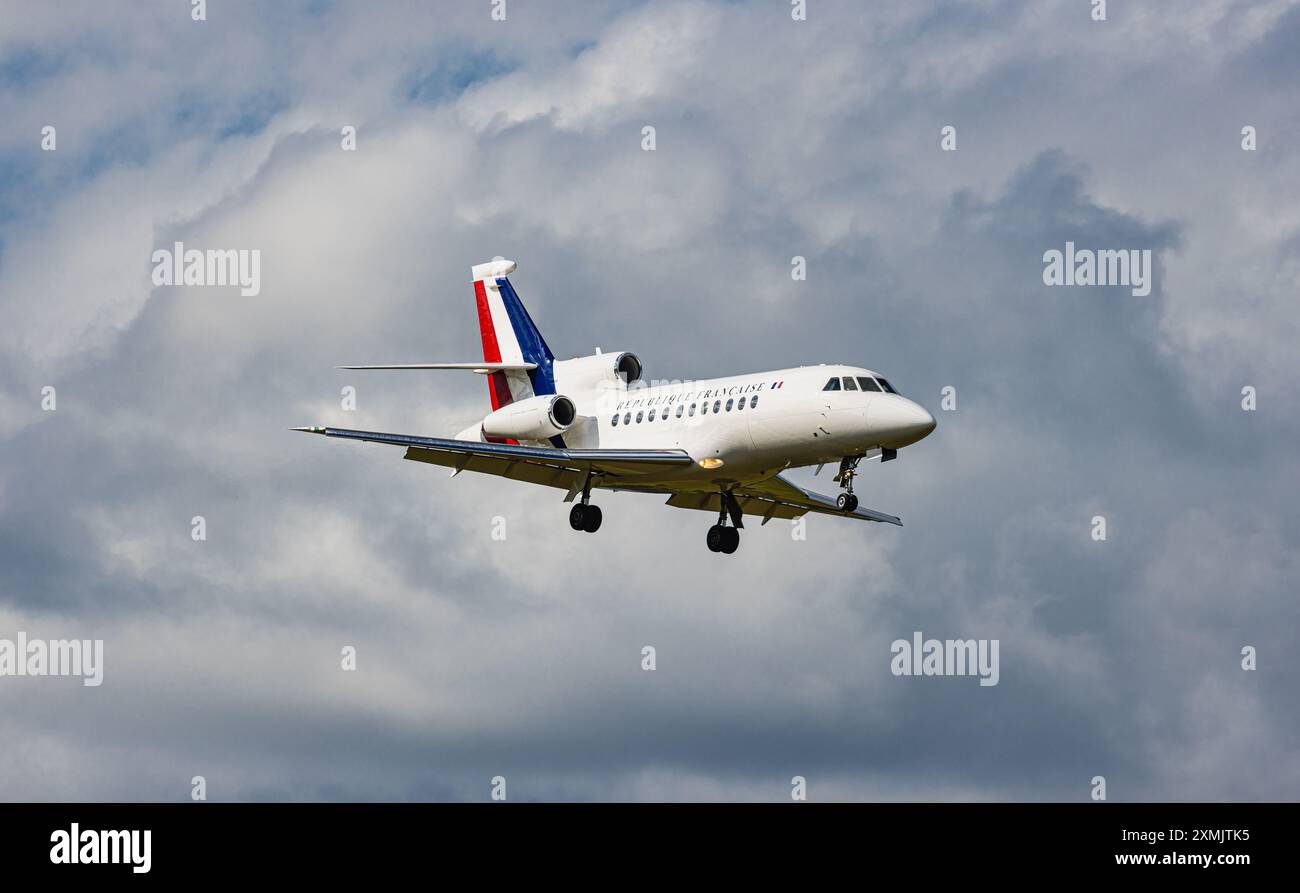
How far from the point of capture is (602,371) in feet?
192

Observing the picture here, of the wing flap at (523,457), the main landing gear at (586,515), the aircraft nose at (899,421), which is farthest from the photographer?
the main landing gear at (586,515)

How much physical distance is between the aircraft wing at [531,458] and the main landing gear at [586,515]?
276 millimetres

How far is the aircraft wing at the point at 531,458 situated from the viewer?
176 ft

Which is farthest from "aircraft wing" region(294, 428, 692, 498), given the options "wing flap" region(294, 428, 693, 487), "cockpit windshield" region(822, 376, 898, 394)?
"cockpit windshield" region(822, 376, 898, 394)

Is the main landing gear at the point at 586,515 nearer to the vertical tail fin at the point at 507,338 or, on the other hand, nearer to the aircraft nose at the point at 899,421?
the vertical tail fin at the point at 507,338

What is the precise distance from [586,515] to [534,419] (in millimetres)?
3453

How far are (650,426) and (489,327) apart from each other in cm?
1047

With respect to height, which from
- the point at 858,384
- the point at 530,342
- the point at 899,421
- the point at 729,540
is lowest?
the point at 729,540

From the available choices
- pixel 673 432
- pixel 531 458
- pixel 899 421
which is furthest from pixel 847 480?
pixel 531 458

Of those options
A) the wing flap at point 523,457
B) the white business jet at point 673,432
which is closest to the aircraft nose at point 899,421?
the white business jet at point 673,432

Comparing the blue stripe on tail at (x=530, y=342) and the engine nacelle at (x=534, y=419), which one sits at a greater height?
the blue stripe on tail at (x=530, y=342)

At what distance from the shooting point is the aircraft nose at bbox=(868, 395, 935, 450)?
50.2 m

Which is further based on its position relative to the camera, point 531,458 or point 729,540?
point 729,540

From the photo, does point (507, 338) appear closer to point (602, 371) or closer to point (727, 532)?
point (602, 371)
